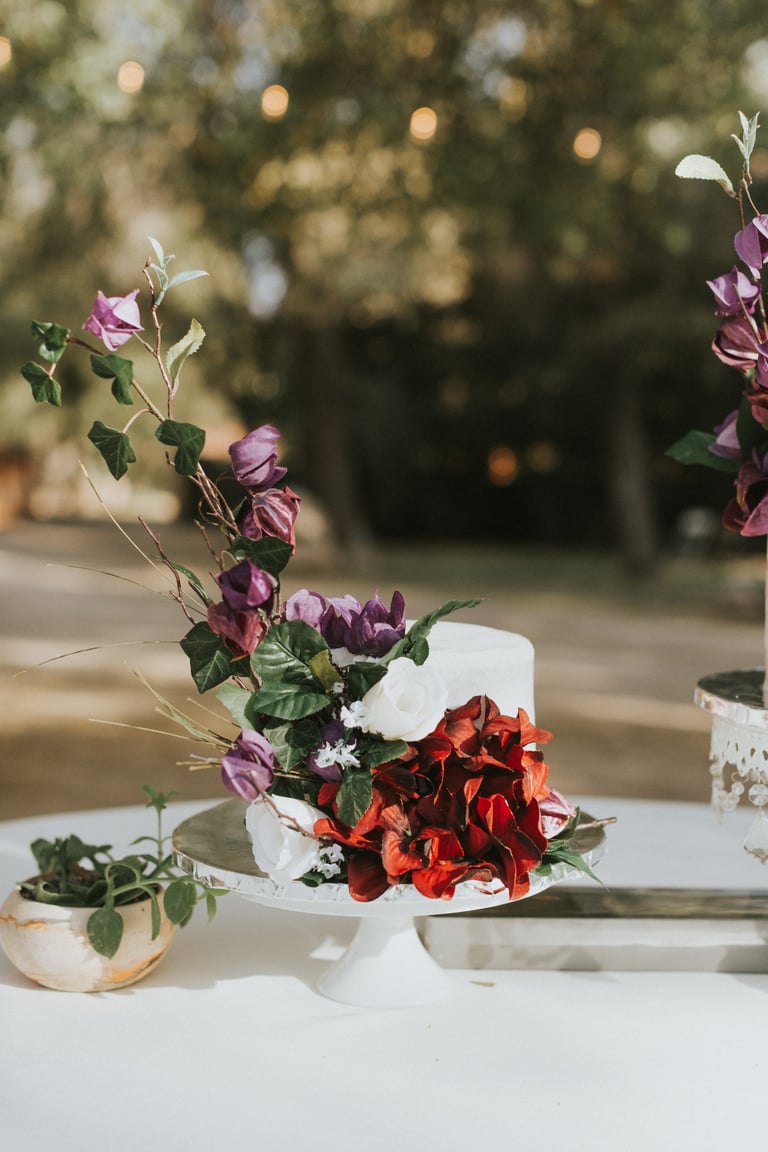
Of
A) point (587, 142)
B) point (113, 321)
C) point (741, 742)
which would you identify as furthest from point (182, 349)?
point (587, 142)

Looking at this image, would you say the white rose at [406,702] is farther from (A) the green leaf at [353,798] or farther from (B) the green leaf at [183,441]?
(B) the green leaf at [183,441]

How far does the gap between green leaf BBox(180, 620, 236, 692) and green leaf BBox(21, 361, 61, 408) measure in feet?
0.66

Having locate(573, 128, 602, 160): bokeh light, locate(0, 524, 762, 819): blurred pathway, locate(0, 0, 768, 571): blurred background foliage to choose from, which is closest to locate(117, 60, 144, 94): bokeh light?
locate(0, 0, 768, 571): blurred background foliage

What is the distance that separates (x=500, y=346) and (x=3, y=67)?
10.4 meters

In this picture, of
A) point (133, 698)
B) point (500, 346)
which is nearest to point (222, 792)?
point (133, 698)

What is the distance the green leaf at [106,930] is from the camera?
101cm

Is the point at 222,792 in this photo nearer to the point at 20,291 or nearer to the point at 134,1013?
the point at 134,1013

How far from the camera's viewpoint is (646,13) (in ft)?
19.7

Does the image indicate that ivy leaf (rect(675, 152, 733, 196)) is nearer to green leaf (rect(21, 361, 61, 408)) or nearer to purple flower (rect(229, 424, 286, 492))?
purple flower (rect(229, 424, 286, 492))

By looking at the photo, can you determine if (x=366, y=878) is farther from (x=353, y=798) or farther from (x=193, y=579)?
(x=193, y=579)

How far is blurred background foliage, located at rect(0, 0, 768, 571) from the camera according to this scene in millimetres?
5988

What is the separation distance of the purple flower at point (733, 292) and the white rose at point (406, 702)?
434 mm

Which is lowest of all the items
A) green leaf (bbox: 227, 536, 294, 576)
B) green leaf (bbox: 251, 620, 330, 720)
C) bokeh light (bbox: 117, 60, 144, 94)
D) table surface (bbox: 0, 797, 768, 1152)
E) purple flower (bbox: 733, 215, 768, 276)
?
table surface (bbox: 0, 797, 768, 1152)

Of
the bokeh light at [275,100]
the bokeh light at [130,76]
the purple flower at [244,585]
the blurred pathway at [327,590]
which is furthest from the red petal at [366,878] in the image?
the bokeh light at [275,100]
